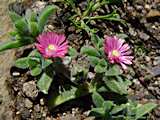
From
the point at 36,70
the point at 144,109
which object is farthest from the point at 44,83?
the point at 144,109

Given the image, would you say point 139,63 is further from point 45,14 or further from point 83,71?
point 45,14

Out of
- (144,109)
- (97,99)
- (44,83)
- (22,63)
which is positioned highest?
(22,63)

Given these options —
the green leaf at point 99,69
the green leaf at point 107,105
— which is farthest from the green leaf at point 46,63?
the green leaf at point 107,105

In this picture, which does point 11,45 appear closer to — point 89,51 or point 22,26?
point 22,26

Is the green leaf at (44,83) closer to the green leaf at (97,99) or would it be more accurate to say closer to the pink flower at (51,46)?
the pink flower at (51,46)

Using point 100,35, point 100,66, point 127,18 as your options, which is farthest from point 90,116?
point 127,18

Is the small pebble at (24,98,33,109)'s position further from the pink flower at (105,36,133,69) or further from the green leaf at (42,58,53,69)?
the pink flower at (105,36,133,69)

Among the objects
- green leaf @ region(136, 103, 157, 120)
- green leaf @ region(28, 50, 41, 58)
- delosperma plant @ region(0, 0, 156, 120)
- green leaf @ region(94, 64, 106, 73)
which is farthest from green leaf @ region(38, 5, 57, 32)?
green leaf @ region(136, 103, 157, 120)

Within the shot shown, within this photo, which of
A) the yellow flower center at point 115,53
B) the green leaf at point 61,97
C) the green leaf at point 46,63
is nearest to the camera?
the green leaf at point 46,63
